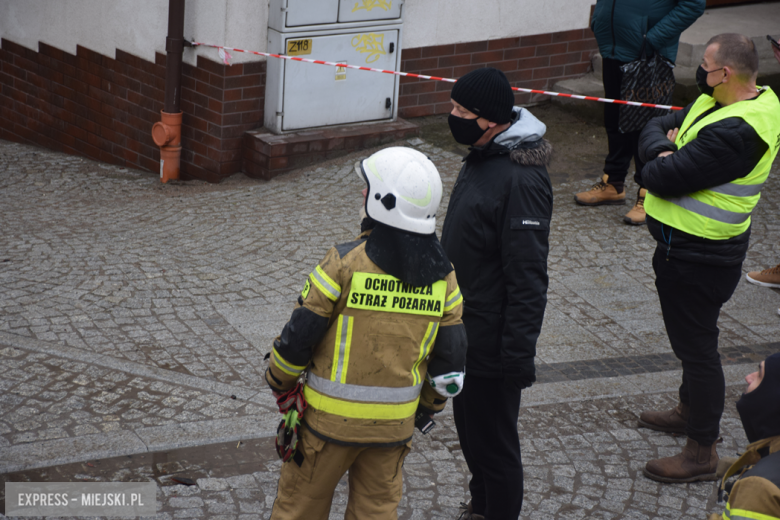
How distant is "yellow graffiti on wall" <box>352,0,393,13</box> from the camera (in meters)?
8.01

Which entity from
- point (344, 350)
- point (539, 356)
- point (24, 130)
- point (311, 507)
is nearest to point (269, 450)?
point (311, 507)

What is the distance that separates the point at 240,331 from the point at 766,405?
3537 millimetres

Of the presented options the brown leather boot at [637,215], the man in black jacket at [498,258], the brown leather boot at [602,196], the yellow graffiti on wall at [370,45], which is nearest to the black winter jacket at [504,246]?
the man in black jacket at [498,258]

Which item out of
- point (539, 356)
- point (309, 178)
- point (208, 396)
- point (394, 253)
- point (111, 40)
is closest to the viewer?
point (394, 253)

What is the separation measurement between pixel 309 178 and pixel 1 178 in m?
3.01

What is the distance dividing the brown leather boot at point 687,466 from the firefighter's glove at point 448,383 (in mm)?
1600

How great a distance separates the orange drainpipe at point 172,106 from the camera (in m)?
7.73

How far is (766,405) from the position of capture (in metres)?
2.32

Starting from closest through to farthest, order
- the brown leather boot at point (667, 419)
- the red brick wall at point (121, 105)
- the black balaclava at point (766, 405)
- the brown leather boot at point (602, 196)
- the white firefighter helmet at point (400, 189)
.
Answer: the black balaclava at point (766, 405) < the white firefighter helmet at point (400, 189) < the brown leather boot at point (667, 419) < the brown leather boot at point (602, 196) < the red brick wall at point (121, 105)

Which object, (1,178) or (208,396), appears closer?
(208,396)

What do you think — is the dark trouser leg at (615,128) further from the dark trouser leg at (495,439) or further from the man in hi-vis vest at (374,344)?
the man in hi-vis vest at (374,344)

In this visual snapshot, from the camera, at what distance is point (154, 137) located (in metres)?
8.16

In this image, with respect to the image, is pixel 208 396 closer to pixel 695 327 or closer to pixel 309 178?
pixel 695 327

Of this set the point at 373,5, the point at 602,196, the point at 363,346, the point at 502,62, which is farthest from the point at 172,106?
the point at 363,346
